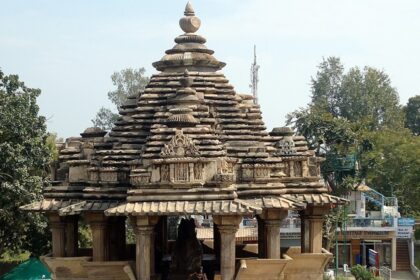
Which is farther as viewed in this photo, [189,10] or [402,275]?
[402,275]

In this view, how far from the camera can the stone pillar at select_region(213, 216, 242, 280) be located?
12.1 m

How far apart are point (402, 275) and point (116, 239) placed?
76.5 feet

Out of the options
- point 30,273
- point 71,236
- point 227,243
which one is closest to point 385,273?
point 30,273

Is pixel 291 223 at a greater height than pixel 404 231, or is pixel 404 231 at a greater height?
pixel 291 223

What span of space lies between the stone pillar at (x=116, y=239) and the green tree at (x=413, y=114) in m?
50.5

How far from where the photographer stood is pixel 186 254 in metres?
13.9

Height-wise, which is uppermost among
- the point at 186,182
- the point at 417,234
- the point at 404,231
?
the point at 186,182

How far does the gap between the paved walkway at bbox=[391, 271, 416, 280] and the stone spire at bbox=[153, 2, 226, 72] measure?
881 inches

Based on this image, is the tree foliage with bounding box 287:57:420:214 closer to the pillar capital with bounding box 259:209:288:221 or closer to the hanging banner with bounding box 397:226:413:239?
the hanging banner with bounding box 397:226:413:239

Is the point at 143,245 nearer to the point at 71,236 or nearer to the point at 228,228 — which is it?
the point at 228,228

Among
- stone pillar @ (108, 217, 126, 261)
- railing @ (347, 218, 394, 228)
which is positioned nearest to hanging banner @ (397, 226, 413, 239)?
railing @ (347, 218, 394, 228)

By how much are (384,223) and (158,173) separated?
2573cm

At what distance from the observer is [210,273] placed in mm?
14750

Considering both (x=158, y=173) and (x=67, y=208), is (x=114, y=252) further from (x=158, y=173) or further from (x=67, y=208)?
(x=158, y=173)
